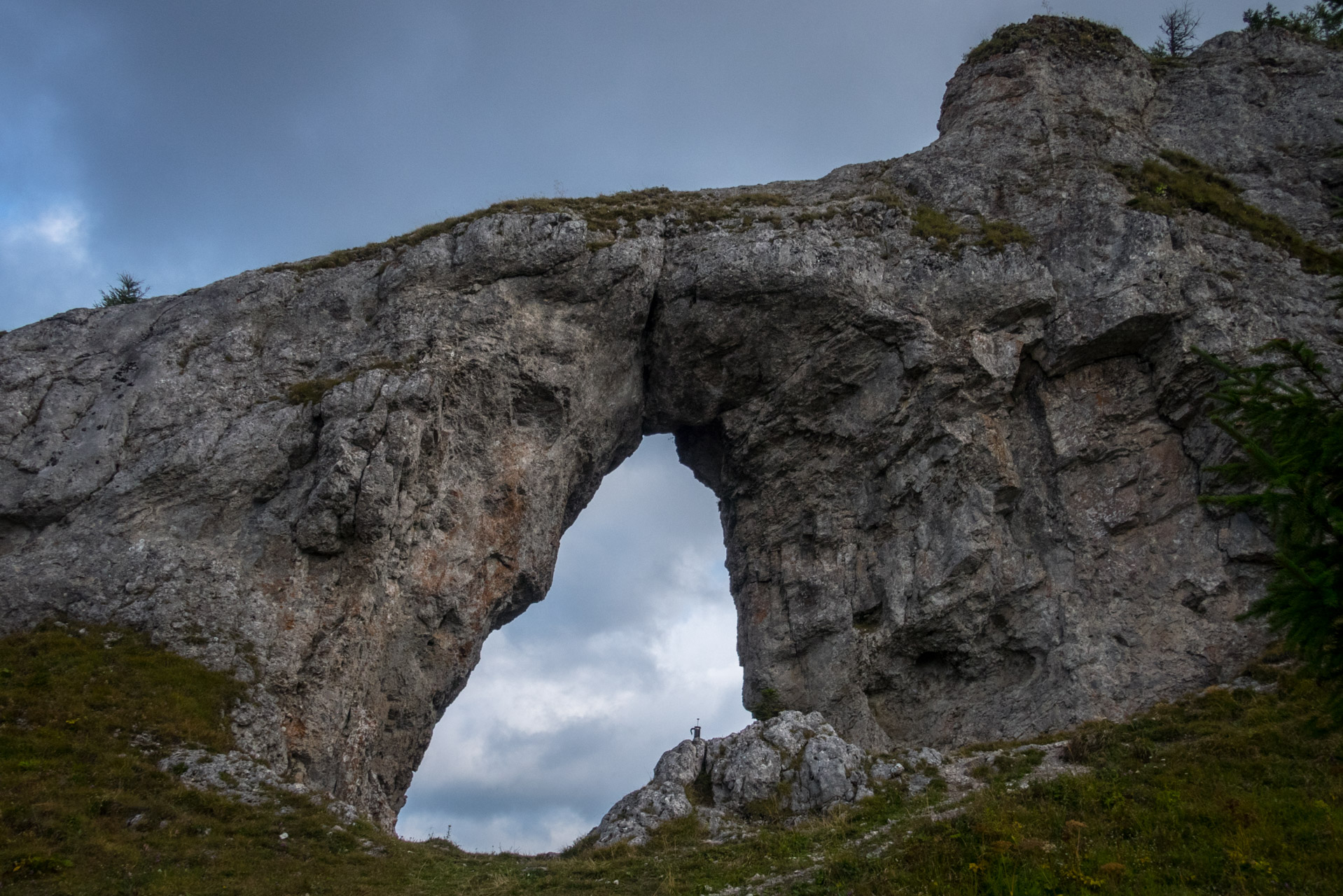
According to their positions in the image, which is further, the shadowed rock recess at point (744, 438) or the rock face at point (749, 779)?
the shadowed rock recess at point (744, 438)

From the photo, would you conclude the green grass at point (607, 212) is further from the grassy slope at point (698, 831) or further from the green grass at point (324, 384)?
the grassy slope at point (698, 831)

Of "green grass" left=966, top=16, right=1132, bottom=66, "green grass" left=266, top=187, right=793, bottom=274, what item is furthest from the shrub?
"green grass" left=266, top=187, right=793, bottom=274

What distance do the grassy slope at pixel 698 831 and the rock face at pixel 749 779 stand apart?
96 centimetres

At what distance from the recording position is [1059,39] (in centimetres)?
3912

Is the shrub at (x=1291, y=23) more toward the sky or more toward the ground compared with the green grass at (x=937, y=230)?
more toward the sky

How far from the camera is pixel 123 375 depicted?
27391 millimetres

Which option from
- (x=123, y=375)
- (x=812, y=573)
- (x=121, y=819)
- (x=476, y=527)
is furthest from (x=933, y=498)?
(x=123, y=375)

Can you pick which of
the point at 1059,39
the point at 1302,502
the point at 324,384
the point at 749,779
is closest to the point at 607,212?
the point at 324,384

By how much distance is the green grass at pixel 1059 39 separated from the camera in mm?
38719

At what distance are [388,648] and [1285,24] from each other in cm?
4523

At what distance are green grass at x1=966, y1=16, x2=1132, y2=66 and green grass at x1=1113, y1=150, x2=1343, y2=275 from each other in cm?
848

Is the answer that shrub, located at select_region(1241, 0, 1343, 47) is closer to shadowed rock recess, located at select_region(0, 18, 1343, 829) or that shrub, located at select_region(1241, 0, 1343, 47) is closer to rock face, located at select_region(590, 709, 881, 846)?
shadowed rock recess, located at select_region(0, 18, 1343, 829)

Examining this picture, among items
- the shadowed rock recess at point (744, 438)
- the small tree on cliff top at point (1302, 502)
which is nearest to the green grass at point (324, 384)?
the shadowed rock recess at point (744, 438)

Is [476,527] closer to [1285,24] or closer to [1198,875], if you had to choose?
[1198,875]
